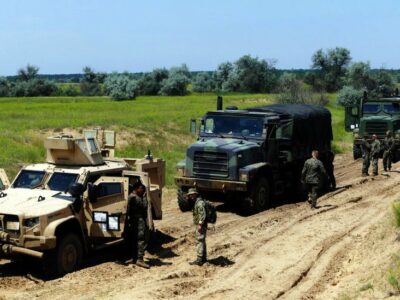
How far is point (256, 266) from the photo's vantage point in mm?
11172

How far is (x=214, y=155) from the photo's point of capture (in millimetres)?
16188

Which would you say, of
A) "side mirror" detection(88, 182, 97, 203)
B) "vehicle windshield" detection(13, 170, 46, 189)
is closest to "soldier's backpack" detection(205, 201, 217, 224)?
"side mirror" detection(88, 182, 97, 203)

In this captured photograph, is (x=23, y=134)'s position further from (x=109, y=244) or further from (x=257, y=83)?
(x=257, y=83)

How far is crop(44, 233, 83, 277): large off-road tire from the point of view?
1034 centimetres

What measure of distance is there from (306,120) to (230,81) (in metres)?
76.7

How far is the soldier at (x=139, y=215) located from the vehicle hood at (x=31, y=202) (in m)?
1.07

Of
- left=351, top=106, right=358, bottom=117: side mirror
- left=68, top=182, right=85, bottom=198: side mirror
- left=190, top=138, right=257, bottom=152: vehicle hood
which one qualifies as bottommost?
left=68, top=182, right=85, bottom=198: side mirror

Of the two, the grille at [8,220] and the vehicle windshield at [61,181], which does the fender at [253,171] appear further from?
the grille at [8,220]

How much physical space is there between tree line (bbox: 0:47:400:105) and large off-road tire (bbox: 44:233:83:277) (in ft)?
152

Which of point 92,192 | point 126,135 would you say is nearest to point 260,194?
point 92,192

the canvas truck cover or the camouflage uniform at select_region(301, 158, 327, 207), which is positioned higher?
the canvas truck cover

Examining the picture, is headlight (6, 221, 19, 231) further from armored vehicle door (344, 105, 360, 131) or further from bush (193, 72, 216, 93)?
bush (193, 72, 216, 93)

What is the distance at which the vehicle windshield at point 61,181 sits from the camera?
11297 millimetres

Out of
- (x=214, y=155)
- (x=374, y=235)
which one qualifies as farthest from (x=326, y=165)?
(x=374, y=235)
